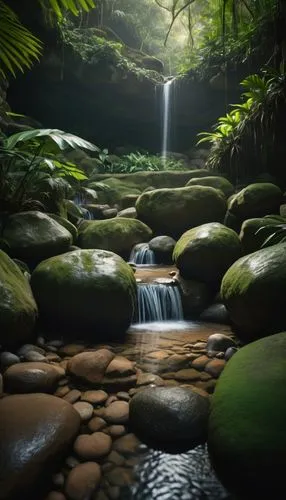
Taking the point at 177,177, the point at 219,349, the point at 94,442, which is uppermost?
the point at 177,177

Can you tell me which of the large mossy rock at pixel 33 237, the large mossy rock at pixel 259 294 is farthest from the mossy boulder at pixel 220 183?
the large mossy rock at pixel 259 294

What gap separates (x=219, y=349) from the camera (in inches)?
131

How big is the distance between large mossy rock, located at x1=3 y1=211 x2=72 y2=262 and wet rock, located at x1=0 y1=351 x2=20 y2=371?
5.87 ft

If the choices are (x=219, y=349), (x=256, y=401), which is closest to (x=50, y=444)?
(x=256, y=401)

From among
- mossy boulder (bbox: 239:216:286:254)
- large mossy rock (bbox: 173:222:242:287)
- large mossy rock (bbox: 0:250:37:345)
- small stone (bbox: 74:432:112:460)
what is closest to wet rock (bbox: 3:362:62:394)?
large mossy rock (bbox: 0:250:37:345)

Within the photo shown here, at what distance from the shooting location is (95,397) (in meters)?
2.45

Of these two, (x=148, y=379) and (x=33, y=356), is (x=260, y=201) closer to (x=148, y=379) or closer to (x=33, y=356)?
(x=148, y=379)

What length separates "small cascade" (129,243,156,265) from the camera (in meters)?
6.83

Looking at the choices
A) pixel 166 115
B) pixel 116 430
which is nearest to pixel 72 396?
pixel 116 430

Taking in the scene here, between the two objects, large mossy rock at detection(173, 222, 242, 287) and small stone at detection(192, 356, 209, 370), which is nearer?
small stone at detection(192, 356, 209, 370)

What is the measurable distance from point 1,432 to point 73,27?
611 inches

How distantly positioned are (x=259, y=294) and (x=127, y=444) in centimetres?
183

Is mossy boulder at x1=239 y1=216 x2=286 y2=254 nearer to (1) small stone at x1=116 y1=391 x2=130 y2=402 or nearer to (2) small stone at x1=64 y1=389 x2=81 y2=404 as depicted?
→ (1) small stone at x1=116 y1=391 x2=130 y2=402

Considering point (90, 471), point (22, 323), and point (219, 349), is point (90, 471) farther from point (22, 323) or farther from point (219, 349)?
point (219, 349)
